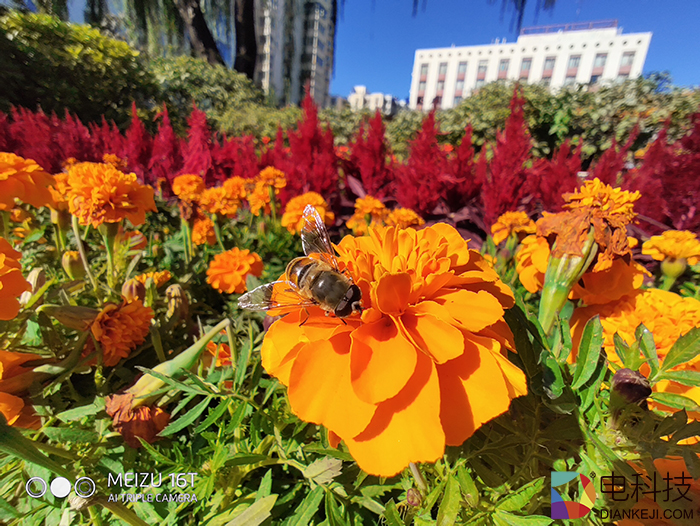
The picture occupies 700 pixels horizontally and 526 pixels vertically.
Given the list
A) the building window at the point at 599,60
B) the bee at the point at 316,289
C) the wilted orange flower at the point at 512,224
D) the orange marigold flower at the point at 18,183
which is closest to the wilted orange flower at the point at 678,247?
the wilted orange flower at the point at 512,224

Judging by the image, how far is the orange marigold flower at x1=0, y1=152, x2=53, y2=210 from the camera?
69 cm

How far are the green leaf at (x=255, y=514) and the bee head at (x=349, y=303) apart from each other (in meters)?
0.28

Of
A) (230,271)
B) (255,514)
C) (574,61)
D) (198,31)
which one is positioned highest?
(574,61)

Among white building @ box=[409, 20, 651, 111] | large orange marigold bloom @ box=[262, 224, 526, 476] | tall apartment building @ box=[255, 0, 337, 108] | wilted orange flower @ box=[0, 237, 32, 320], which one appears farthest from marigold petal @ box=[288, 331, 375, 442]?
white building @ box=[409, 20, 651, 111]

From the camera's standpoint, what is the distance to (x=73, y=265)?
910mm

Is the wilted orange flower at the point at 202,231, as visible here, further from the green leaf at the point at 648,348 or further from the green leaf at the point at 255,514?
the green leaf at the point at 648,348

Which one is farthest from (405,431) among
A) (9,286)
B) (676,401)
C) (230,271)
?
(230,271)

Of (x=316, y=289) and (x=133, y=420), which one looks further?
(x=133, y=420)

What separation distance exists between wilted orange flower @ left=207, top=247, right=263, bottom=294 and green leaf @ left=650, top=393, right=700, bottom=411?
3.12 feet

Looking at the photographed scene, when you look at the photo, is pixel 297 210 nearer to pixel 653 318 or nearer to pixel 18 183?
pixel 18 183

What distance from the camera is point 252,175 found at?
1916mm

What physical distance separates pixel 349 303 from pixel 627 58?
32.6 metres

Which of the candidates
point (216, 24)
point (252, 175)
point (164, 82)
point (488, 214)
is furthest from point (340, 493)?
point (216, 24)

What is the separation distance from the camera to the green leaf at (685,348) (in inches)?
13.7
